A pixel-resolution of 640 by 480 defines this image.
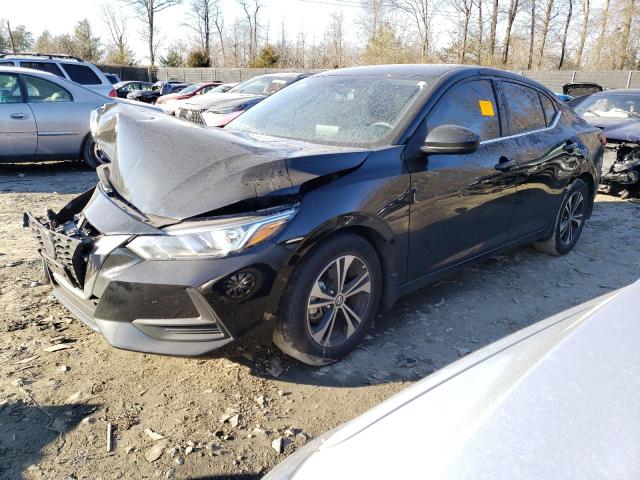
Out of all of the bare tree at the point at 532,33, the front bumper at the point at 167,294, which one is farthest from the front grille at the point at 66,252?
the bare tree at the point at 532,33

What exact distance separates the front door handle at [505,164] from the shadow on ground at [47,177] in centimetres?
550

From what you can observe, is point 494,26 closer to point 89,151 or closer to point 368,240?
point 89,151

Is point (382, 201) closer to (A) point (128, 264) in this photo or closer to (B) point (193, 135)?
(B) point (193, 135)

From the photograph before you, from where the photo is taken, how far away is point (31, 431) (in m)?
2.33

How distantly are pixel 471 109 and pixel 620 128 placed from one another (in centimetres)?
492

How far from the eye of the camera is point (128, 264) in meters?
2.38

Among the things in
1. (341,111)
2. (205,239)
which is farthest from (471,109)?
(205,239)

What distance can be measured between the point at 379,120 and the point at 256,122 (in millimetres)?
978

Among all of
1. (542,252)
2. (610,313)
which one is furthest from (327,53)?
(610,313)

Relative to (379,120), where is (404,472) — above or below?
below

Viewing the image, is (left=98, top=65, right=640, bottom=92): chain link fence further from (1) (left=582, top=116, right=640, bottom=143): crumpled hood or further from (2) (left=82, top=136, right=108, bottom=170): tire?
(1) (left=582, top=116, right=640, bottom=143): crumpled hood

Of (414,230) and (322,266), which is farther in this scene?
(414,230)

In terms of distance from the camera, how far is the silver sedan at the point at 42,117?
7504mm

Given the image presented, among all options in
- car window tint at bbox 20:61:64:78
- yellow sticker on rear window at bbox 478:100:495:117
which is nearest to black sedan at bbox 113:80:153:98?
car window tint at bbox 20:61:64:78
